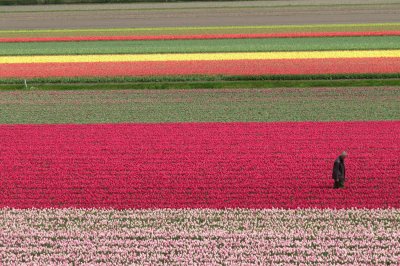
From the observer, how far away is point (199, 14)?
55.6 metres

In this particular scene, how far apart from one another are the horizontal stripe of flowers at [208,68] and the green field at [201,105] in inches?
133

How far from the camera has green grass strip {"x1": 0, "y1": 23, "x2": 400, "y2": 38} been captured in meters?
45.2

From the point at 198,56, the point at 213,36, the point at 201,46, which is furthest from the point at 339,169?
the point at 213,36

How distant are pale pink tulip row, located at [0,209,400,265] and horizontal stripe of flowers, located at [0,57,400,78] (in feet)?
56.2

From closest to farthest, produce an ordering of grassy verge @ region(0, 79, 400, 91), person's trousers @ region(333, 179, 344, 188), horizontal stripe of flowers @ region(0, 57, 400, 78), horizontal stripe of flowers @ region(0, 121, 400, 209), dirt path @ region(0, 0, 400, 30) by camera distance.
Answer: horizontal stripe of flowers @ region(0, 121, 400, 209) → person's trousers @ region(333, 179, 344, 188) → grassy verge @ region(0, 79, 400, 91) → horizontal stripe of flowers @ region(0, 57, 400, 78) → dirt path @ region(0, 0, 400, 30)

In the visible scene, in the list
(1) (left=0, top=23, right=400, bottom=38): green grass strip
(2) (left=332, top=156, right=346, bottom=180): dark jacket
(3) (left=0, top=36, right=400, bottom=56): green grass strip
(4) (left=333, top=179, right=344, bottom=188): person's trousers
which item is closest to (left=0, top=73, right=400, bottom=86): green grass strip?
(3) (left=0, top=36, right=400, bottom=56): green grass strip

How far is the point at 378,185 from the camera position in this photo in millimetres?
14578

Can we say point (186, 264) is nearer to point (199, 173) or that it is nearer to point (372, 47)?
point (199, 173)

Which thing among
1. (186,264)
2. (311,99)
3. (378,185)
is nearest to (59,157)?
(186,264)

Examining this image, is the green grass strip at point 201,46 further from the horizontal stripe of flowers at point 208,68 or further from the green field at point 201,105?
the green field at point 201,105

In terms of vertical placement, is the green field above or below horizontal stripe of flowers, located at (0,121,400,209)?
above

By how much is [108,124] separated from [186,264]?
11.1 m

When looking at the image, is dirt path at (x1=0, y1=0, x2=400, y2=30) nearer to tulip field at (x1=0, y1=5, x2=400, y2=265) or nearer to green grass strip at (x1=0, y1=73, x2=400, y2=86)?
tulip field at (x1=0, y1=5, x2=400, y2=265)

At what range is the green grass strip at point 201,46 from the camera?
3675cm
